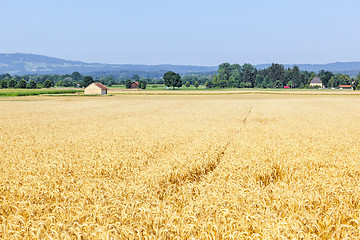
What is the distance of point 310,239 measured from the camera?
4.38 metres

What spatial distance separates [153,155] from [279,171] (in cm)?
454

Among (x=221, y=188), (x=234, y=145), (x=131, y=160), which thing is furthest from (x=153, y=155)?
(x=221, y=188)

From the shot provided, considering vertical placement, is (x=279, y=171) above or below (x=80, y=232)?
below

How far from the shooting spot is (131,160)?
1052 cm

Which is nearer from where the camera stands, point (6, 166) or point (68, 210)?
point (68, 210)

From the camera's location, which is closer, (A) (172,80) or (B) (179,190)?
(B) (179,190)

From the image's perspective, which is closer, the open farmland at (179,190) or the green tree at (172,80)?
the open farmland at (179,190)

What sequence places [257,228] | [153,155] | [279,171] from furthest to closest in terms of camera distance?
1. [153,155]
2. [279,171]
3. [257,228]

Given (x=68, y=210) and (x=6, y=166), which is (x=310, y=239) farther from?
(x=6, y=166)

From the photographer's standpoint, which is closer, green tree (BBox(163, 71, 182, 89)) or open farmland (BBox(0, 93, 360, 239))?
open farmland (BBox(0, 93, 360, 239))

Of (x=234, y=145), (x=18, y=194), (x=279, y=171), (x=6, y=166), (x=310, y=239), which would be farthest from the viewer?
(x=234, y=145)

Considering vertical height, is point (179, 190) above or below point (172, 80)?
below

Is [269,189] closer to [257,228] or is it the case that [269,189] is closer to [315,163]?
[257,228]

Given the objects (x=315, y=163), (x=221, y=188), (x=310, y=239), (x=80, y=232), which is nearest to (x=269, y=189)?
(x=221, y=188)
